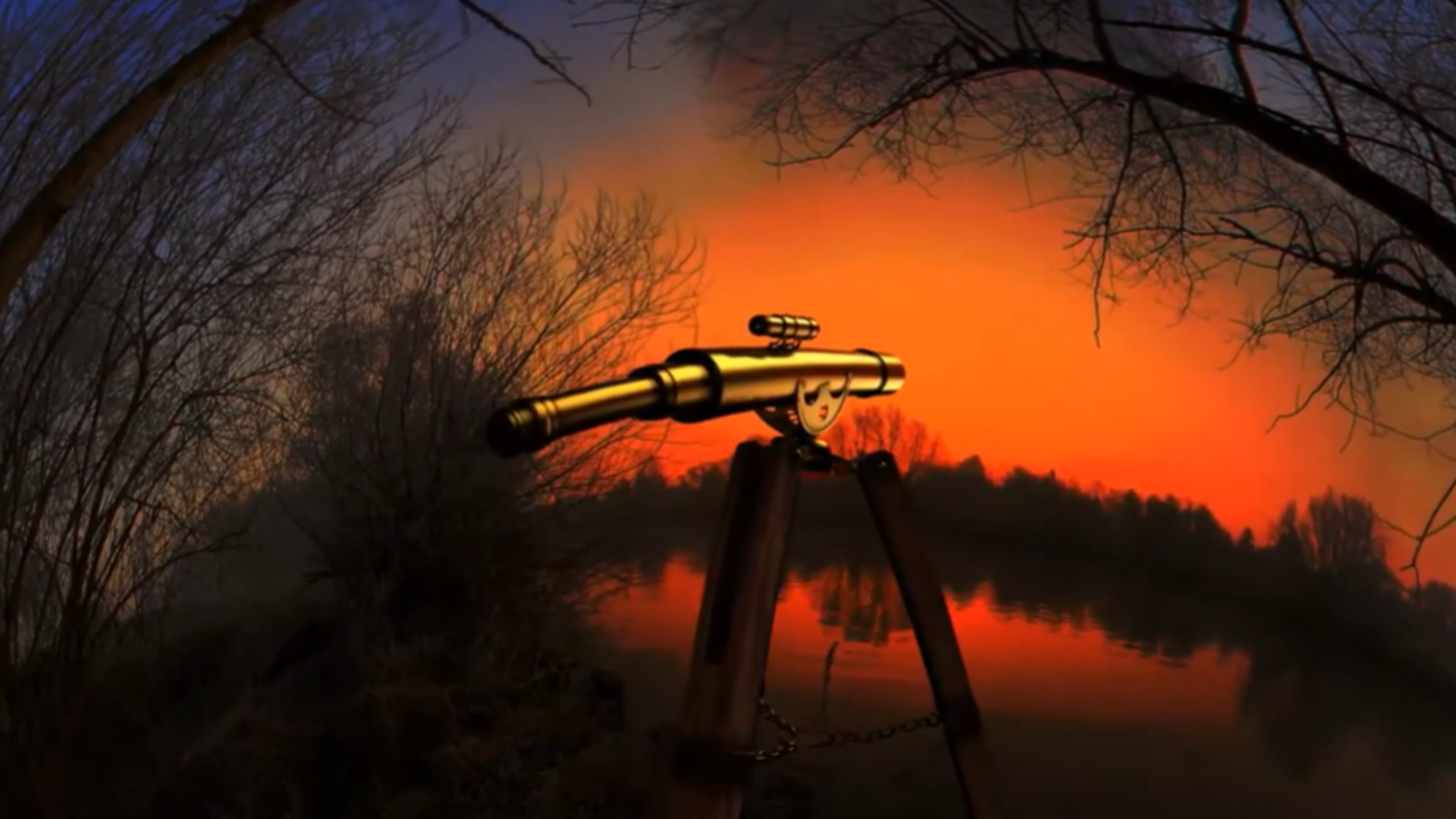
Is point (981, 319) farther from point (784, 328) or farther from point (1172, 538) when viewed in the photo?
point (784, 328)

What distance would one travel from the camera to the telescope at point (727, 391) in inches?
24.9

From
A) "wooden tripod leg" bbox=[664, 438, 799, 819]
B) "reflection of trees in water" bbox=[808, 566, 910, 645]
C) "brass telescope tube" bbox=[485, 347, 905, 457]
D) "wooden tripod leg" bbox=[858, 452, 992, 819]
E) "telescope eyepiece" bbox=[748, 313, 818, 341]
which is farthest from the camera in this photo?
"reflection of trees in water" bbox=[808, 566, 910, 645]

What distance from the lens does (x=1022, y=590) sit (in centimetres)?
140

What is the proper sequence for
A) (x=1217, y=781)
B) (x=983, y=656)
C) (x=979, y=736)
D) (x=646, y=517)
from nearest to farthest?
(x=979, y=736)
(x=1217, y=781)
(x=983, y=656)
(x=646, y=517)

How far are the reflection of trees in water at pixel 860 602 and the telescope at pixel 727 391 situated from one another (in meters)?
0.39

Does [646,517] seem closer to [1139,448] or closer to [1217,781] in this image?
[1139,448]

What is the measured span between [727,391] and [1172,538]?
745mm

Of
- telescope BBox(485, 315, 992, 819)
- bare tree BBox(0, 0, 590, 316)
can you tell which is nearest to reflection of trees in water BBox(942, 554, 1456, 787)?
telescope BBox(485, 315, 992, 819)

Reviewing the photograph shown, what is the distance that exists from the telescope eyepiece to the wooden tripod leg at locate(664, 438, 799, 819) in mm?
102

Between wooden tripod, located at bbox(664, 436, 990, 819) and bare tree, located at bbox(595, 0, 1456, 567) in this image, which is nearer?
wooden tripod, located at bbox(664, 436, 990, 819)

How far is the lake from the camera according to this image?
1.24 metres

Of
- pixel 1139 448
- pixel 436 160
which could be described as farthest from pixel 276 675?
pixel 1139 448

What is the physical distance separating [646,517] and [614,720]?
25 centimetres

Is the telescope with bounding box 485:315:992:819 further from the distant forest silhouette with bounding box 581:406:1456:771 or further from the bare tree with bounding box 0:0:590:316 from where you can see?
the bare tree with bounding box 0:0:590:316
